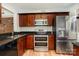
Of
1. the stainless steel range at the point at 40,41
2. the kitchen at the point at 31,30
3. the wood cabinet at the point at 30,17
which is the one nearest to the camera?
the kitchen at the point at 31,30

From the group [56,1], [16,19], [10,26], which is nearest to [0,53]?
[10,26]

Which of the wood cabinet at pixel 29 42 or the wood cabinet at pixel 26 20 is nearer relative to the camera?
the wood cabinet at pixel 26 20

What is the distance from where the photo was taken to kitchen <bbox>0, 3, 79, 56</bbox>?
6.31 feet

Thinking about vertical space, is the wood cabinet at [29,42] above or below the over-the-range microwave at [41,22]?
below

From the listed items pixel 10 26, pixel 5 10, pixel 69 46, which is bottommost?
pixel 69 46

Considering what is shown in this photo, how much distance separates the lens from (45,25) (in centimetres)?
245

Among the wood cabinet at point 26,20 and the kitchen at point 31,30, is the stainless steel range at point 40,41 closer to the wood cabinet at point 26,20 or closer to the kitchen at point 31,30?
the kitchen at point 31,30

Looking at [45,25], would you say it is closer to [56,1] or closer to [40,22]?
[40,22]

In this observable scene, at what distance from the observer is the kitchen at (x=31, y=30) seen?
1922mm

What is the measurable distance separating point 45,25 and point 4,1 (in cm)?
100

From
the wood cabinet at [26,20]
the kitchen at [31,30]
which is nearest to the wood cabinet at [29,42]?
the kitchen at [31,30]

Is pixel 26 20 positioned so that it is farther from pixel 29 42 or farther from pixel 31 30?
pixel 29 42

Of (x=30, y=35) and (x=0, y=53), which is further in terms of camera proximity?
(x=30, y=35)

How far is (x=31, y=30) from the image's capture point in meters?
2.38
